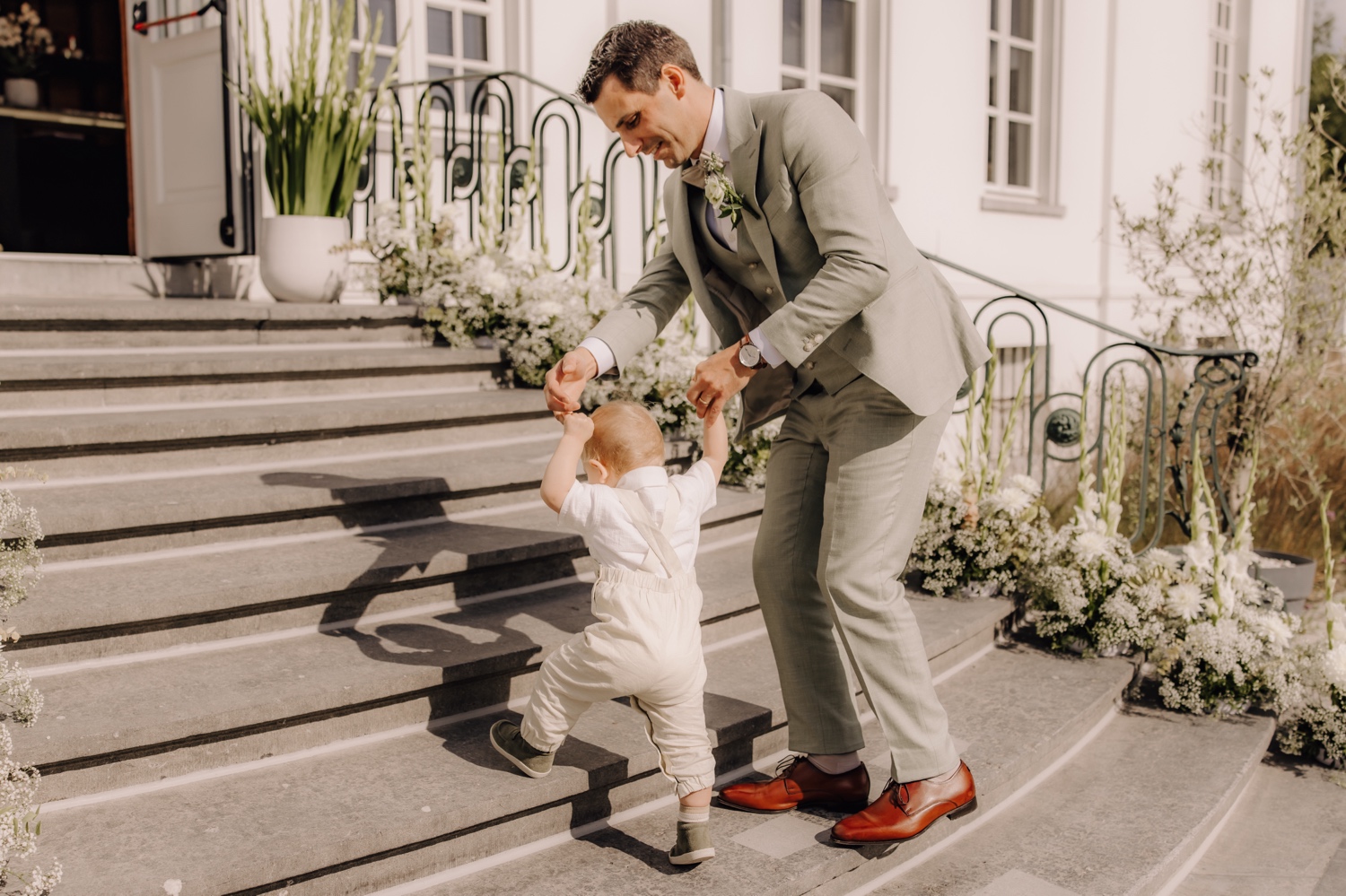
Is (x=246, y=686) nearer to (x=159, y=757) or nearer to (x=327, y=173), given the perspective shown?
(x=159, y=757)

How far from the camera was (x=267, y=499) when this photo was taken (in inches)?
135

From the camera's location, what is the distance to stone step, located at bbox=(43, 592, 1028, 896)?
2.15 meters

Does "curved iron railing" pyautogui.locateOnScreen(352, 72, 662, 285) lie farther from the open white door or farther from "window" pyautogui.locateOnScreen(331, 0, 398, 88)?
the open white door

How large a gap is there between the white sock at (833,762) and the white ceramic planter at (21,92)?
7723mm

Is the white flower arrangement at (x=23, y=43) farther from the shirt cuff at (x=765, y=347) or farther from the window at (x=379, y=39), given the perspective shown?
the shirt cuff at (x=765, y=347)

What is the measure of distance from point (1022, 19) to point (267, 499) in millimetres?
8511

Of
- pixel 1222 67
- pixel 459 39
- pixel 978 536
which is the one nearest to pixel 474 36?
pixel 459 39

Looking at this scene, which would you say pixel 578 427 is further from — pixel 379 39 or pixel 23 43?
pixel 23 43

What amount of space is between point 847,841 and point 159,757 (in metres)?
1.58

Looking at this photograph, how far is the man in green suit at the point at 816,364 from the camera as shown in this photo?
2.29 m

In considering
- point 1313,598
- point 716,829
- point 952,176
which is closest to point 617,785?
point 716,829

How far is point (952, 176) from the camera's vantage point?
8836mm

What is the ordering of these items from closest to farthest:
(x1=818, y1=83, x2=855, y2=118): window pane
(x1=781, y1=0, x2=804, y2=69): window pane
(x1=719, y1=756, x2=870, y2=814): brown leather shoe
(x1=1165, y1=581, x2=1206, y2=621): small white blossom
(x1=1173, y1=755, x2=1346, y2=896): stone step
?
(x1=719, y1=756, x2=870, y2=814): brown leather shoe < (x1=1173, y1=755, x2=1346, y2=896): stone step < (x1=1165, y1=581, x2=1206, y2=621): small white blossom < (x1=781, y1=0, x2=804, y2=69): window pane < (x1=818, y1=83, x2=855, y2=118): window pane

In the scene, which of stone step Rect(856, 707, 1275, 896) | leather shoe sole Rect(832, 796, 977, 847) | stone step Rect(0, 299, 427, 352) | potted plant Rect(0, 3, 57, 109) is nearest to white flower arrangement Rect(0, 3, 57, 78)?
potted plant Rect(0, 3, 57, 109)
